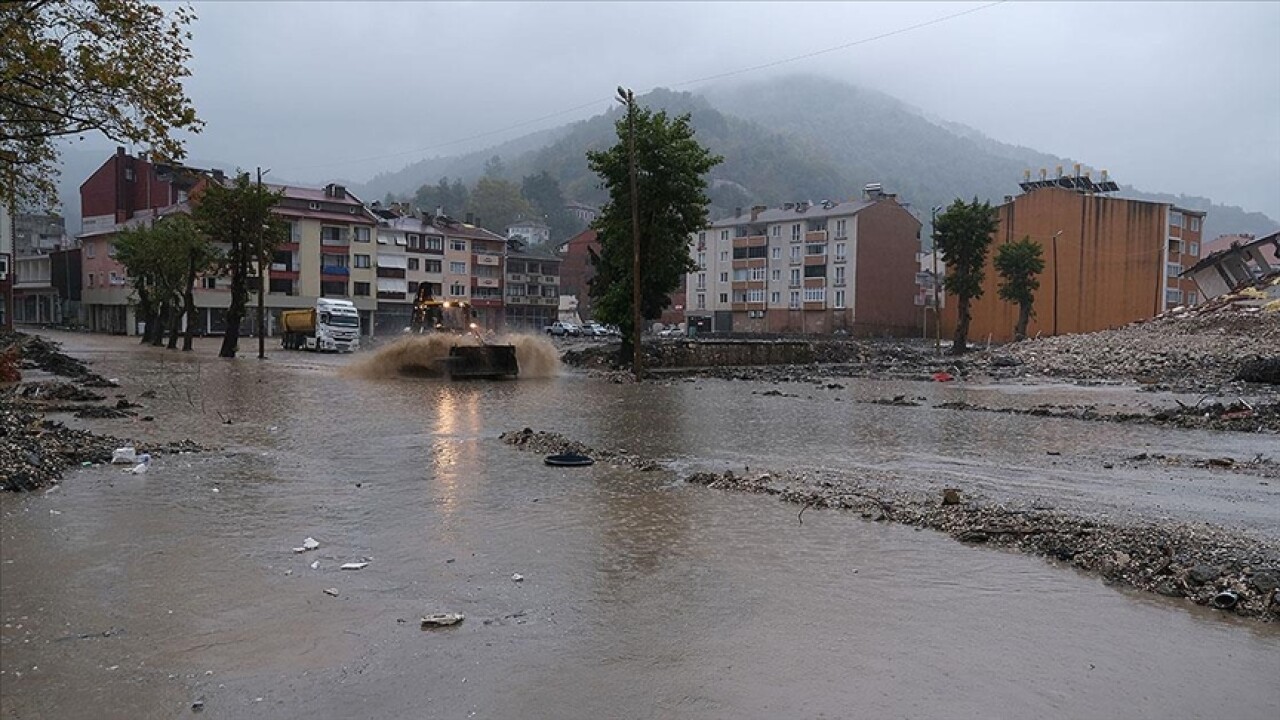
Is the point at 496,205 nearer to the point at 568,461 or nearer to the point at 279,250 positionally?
the point at 279,250

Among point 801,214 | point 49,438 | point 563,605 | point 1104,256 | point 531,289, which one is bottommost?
point 563,605

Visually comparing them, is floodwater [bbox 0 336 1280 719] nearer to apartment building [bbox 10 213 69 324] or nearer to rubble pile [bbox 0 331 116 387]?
rubble pile [bbox 0 331 116 387]

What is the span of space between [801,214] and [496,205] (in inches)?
2887

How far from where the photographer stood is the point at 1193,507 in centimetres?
1092

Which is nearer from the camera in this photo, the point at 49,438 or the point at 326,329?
the point at 49,438

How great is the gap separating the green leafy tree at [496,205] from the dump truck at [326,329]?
315ft

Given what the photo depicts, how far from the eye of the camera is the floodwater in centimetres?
511

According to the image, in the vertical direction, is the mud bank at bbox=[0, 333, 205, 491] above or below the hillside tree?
below

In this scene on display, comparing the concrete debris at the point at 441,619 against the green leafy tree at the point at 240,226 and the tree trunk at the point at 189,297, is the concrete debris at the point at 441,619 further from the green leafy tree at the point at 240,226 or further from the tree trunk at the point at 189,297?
the tree trunk at the point at 189,297

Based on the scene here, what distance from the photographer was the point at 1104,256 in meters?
78.5

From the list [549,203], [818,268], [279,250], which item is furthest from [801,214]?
[549,203]

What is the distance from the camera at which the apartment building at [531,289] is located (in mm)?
107312

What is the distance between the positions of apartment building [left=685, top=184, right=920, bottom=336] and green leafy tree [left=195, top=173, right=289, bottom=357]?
53.0 meters

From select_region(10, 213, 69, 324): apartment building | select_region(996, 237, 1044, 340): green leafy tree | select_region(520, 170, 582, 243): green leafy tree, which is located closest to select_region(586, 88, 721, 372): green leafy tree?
select_region(996, 237, 1044, 340): green leafy tree
